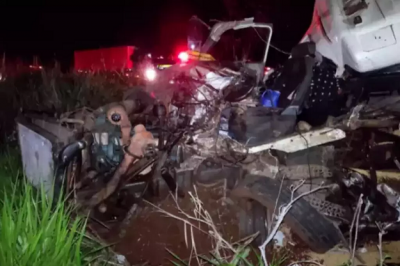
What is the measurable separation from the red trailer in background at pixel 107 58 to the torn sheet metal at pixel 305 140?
935 cm

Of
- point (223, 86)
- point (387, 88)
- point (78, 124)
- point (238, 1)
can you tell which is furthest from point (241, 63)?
point (238, 1)

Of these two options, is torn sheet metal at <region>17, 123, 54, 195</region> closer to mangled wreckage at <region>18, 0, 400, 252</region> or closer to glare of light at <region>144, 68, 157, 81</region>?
mangled wreckage at <region>18, 0, 400, 252</region>

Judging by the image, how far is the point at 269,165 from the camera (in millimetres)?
4391

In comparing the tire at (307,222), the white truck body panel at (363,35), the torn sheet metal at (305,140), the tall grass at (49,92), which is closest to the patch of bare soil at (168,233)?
the tire at (307,222)

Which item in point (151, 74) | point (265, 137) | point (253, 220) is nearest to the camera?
point (253, 220)

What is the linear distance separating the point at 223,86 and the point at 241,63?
487 mm

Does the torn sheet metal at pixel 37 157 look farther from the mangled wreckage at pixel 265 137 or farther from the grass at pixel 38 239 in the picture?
the grass at pixel 38 239

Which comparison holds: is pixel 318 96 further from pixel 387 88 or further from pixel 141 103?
pixel 141 103

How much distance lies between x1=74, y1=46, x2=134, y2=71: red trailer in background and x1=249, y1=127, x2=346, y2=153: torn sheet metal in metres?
9.35

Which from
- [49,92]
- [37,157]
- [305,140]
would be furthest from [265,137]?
[49,92]

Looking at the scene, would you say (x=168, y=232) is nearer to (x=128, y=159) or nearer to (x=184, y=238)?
(x=184, y=238)

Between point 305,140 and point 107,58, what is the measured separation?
39.8 feet

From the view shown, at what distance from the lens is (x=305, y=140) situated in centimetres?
439

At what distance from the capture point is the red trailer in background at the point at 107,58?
14.1m
